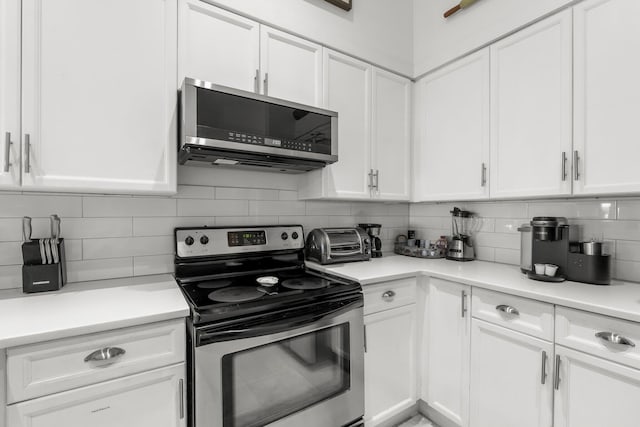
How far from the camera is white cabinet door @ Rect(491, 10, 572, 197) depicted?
4.92ft

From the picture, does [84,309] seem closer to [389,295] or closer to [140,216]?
[140,216]

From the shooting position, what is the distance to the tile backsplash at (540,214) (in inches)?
60.1

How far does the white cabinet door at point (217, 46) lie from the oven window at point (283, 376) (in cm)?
125

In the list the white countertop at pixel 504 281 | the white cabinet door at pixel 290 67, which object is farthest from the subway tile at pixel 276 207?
the white cabinet door at pixel 290 67

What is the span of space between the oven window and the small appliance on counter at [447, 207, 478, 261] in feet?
3.46

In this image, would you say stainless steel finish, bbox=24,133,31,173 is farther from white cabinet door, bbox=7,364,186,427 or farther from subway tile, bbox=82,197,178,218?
white cabinet door, bbox=7,364,186,427

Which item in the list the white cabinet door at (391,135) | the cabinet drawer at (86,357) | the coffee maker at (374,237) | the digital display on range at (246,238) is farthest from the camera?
the coffee maker at (374,237)

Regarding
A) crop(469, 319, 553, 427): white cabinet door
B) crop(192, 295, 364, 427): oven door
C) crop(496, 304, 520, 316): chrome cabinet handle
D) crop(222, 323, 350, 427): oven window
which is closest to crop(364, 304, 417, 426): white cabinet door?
crop(192, 295, 364, 427): oven door

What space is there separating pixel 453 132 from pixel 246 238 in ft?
4.93

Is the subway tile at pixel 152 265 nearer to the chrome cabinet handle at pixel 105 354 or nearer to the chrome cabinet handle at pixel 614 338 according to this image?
the chrome cabinet handle at pixel 105 354

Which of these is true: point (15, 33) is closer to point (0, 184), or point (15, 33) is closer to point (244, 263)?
point (0, 184)

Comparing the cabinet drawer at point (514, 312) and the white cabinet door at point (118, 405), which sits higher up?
the cabinet drawer at point (514, 312)

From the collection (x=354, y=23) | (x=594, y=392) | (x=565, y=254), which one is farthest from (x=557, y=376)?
(x=354, y=23)

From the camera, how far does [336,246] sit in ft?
6.24
